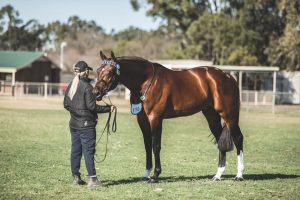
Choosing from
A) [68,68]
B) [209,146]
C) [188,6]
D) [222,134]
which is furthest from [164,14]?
[222,134]

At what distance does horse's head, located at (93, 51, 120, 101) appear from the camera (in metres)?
8.48

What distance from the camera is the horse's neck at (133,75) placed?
29.7 ft

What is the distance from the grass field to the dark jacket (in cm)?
106

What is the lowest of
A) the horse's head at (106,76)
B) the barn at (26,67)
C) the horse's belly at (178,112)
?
the horse's belly at (178,112)

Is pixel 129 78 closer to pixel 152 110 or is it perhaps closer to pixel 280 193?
pixel 152 110

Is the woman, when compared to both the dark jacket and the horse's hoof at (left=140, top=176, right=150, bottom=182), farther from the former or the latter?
the horse's hoof at (left=140, top=176, right=150, bottom=182)

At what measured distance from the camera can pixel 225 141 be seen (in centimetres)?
1009

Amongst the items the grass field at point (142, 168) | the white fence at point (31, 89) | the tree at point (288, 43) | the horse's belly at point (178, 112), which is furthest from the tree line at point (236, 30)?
the horse's belly at point (178, 112)

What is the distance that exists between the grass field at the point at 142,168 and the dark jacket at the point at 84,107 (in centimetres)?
106

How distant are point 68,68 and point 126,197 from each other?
8844 cm

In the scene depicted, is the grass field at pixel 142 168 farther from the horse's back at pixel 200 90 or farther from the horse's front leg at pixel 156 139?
the horse's back at pixel 200 90

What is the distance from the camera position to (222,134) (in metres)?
10.1

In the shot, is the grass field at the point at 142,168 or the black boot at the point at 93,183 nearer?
the grass field at the point at 142,168

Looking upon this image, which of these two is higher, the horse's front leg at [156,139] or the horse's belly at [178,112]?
the horse's belly at [178,112]
